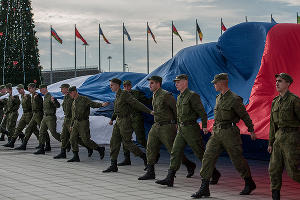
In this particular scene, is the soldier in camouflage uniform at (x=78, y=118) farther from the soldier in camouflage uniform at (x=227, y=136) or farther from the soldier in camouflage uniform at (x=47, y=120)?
the soldier in camouflage uniform at (x=227, y=136)

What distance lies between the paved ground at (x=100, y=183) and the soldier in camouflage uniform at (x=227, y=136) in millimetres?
371

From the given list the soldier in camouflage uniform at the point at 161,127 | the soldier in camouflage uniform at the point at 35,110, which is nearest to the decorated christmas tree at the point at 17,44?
the soldier in camouflage uniform at the point at 35,110

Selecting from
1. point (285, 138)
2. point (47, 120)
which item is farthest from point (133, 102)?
point (285, 138)

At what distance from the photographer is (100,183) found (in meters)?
9.65

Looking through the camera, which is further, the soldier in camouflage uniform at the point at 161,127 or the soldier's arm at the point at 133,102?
the soldier's arm at the point at 133,102

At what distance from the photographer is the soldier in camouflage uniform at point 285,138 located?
713 centimetres

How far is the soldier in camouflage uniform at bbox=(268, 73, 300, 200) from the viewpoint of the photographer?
7.13m

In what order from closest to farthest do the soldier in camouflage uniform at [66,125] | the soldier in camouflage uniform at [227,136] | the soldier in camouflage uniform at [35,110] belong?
the soldier in camouflage uniform at [227,136], the soldier in camouflage uniform at [66,125], the soldier in camouflage uniform at [35,110]

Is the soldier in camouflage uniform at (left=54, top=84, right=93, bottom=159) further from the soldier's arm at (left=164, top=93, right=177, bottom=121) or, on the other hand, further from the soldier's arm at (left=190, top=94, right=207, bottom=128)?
the soldier's arm at (left=190, top=94, right=207, bottom=128)

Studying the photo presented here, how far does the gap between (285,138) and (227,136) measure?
1.20m

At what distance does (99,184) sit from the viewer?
9.53 m

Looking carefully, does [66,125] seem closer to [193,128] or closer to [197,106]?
[193,128]

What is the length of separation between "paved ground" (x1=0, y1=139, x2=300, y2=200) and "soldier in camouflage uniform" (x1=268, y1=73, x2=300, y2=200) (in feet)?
3.13

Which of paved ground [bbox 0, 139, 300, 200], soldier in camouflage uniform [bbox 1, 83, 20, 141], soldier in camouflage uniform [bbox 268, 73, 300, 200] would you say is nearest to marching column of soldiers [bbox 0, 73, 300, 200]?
soldier in camouflage uniform [bbox 268, 73, 300, 200]
